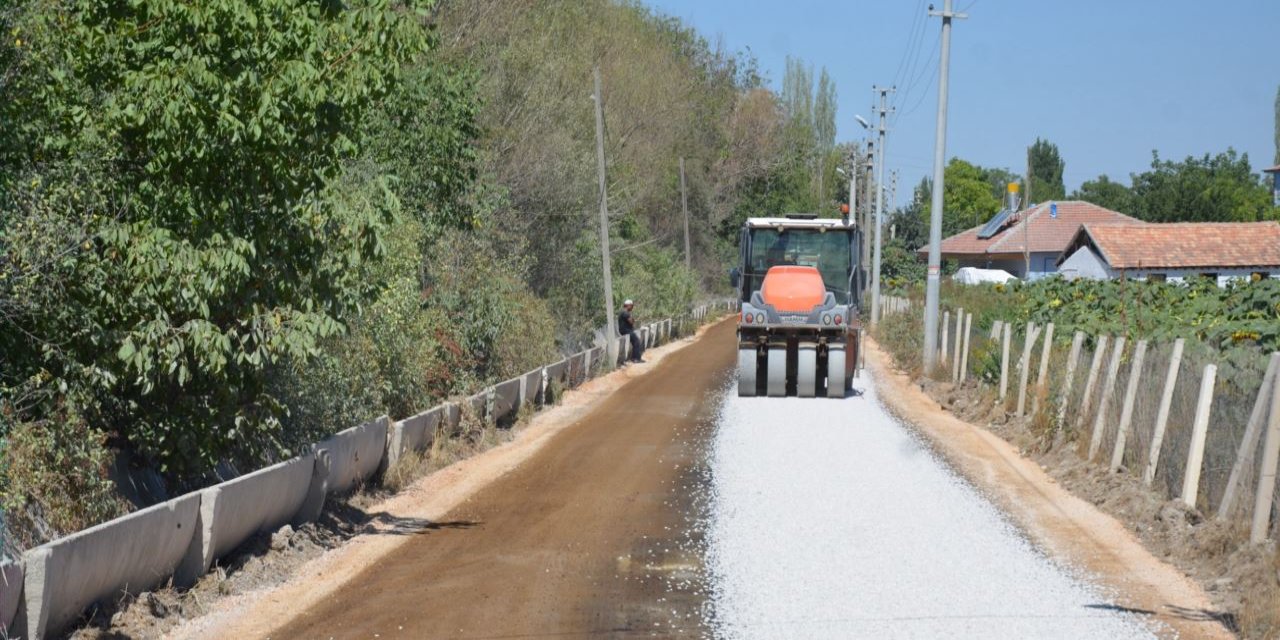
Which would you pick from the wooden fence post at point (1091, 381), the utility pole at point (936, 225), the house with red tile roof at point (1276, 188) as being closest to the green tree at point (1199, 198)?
the house with red tile roof at point (1276, 188)

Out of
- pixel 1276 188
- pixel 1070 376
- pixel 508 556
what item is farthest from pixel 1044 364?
pixel 1276 188

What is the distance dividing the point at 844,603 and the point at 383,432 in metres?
6.78

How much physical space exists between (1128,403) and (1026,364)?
5.54 metres

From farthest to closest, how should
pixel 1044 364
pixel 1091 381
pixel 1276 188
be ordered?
pixel 1276 188, pixel 1044 364, pixel 1091 381

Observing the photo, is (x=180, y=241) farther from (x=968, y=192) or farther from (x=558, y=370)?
(x=968, y=192)

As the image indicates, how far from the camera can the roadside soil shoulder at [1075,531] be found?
30.4 feet

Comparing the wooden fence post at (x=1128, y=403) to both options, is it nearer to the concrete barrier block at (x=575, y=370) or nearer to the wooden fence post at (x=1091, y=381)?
the wooden fence post at (x=1091, y=381)

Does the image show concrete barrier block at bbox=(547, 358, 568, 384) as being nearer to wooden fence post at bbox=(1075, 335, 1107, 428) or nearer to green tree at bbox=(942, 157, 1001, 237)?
wooden fence post at bbox=(1075, 335, 1107, 428)

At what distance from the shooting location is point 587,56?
46.3 m

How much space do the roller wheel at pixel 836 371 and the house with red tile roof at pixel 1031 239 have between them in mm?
54781

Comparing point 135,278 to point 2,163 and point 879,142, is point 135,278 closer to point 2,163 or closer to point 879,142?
point 2,163

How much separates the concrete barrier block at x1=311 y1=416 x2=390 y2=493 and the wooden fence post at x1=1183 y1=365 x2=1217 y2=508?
7941 millimetres

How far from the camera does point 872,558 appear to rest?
10.5 meters

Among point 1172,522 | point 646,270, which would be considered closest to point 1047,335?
point 1172,522
